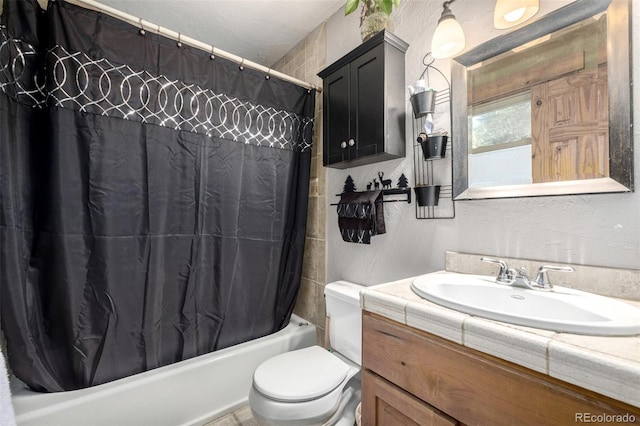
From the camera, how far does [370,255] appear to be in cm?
155

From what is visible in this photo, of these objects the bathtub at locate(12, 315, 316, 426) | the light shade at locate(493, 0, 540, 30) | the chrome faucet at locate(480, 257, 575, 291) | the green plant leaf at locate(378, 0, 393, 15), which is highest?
the green plant leaf at locate(378, 0, 393, 15)

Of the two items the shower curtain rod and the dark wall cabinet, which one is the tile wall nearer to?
the shower curtain rod

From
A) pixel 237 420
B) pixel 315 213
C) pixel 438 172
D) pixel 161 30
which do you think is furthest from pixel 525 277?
pixel 161 30

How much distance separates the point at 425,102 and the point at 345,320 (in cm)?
109

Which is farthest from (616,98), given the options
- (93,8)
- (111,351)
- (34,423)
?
(34,423)

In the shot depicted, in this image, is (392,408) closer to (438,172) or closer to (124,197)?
(438,172)

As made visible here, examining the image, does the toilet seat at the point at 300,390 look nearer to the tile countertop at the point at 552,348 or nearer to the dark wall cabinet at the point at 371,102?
the tile countertop at the point at 552,348

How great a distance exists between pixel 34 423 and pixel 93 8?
180 centimetres

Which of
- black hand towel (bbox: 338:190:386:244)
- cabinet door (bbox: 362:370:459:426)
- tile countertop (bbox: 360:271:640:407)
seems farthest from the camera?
black hand towel (bbox: 338:190:386:244)

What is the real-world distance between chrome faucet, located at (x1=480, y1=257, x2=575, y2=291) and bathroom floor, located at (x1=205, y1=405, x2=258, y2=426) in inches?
57.9

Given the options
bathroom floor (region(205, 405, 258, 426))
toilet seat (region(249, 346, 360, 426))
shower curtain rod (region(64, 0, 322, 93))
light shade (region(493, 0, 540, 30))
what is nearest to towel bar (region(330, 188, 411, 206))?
light shade (region(493, 0, 540, 30))

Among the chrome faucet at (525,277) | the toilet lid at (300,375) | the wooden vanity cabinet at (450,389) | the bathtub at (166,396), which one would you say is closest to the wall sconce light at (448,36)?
the chrome faucet at (525,277)

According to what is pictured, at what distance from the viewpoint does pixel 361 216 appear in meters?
1.46

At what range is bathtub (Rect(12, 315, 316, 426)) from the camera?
1149 millimetres
